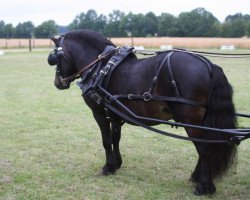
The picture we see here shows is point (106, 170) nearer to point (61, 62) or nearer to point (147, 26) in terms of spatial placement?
point (61, 62)

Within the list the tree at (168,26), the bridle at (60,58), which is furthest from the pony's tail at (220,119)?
the tree at (168,26)

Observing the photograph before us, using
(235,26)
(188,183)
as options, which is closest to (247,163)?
(188,183)

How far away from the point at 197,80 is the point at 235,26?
6883 cm

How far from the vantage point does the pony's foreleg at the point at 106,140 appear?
571 cm

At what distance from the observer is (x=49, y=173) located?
5949 millimetres

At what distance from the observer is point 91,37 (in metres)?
5.70

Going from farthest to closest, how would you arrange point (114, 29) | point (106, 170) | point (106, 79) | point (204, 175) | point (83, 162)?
point (114, 29), point (83, 162), point (106, 170), point (106, 79), point (204, 175)

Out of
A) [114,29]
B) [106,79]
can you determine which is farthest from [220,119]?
[114,29]

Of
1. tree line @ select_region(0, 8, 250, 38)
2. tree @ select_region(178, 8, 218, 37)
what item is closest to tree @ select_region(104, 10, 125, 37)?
tree line @ select_region(0, 8, 250, 38)

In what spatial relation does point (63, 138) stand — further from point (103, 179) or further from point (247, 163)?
point (247, 163)

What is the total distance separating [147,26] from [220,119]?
7035 cm

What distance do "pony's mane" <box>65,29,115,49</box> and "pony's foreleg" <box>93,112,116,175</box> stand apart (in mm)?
965

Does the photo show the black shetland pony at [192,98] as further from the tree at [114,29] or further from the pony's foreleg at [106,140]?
the tree at [114,29]

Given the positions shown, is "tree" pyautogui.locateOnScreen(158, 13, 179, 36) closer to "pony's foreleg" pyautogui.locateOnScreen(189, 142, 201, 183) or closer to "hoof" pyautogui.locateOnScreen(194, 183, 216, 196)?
"pony's foreleg" pyautogui.locateOnScreen(189, 142, 201, 183)
